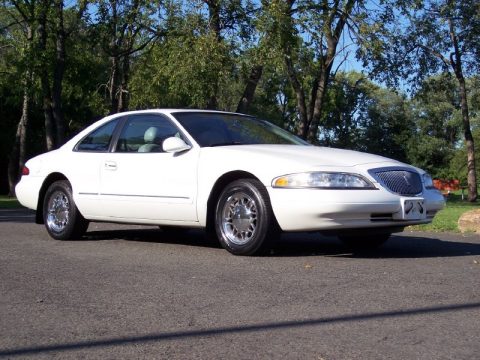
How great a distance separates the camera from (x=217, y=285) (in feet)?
17.9

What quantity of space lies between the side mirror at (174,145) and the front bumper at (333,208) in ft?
3.97

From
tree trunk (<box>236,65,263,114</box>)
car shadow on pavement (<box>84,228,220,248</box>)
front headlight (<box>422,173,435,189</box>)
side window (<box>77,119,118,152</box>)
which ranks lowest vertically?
car shadow on pavement (<box>84,228,220,248</box>)

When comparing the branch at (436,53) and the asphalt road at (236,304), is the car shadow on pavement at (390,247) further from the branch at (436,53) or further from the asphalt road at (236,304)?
the branch at (436,53)

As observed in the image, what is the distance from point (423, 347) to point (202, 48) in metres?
17.7

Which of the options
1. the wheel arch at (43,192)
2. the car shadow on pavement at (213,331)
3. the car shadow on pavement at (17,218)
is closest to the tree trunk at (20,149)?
the car shadow on pavement at (17,218)

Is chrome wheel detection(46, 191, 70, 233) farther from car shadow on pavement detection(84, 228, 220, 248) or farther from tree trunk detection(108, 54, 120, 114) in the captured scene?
tree trunk detection(108, 54, 120, 114)

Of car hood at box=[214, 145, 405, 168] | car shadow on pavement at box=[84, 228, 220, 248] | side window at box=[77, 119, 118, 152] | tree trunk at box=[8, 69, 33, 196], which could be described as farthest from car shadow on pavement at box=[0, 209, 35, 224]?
tree trunk at box=[8, 69, 33, 196]

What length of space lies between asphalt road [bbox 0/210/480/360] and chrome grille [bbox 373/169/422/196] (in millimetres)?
689

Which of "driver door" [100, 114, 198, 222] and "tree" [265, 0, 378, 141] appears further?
"tree" [265, 0, 378, 141]

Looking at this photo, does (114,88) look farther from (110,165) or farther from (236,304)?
(236,304)

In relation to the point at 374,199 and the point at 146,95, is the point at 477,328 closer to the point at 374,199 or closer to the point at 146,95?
the point at 374,199

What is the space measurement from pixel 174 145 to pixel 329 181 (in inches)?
71.0

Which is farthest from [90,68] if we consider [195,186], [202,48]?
[195,186]

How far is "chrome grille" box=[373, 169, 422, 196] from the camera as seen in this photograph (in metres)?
6.76
